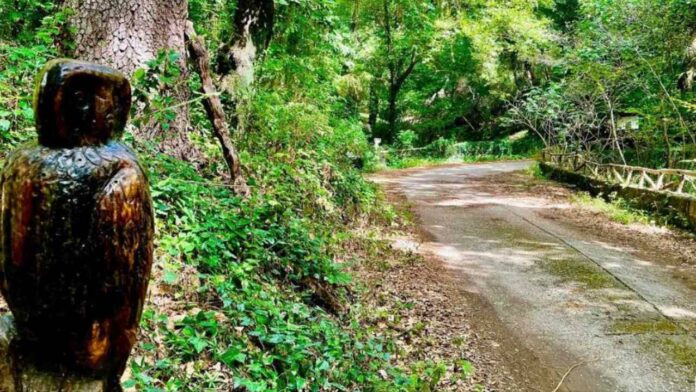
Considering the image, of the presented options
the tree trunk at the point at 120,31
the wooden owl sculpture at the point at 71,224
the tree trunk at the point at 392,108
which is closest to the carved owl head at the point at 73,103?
the wooden owl sculpture at the point at 71,224

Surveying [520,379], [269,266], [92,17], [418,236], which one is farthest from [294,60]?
[520,379]

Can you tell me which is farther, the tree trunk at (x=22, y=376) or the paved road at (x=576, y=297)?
the paved road at (x=576, y=297)

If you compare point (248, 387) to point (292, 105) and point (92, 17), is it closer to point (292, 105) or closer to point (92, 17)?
point (92, 17)

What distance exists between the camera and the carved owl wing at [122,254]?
4.48 ft

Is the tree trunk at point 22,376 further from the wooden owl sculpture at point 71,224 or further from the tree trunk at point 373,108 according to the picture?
the tree trunk at point 373,108

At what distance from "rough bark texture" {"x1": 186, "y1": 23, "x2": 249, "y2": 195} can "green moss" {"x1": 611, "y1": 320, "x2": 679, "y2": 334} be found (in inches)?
176

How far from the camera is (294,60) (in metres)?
9.05

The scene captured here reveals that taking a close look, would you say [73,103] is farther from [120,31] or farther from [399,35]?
[399,35]

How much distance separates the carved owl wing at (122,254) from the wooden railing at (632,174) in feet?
39.3

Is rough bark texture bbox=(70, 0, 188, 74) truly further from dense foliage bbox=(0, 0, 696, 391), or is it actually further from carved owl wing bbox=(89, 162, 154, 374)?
carved owl wing bbox=(89, 162, 154, 374)

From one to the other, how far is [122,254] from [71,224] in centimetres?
16

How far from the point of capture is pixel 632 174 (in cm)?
1382

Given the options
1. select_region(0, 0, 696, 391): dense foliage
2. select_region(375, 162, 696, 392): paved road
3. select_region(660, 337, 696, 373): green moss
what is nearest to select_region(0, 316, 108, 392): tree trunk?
select_region(0, 0, 696, 391): dense foliage

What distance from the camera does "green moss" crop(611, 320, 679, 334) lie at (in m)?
5.36
